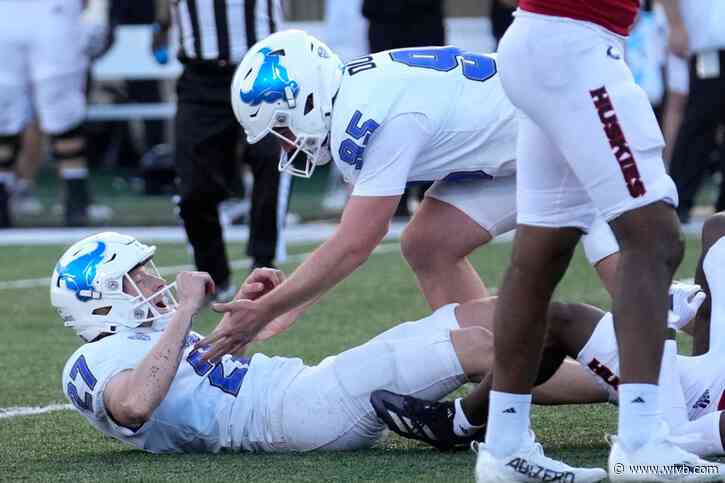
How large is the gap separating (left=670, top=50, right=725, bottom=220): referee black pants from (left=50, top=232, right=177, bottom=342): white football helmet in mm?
4997

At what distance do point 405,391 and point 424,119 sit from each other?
0.73 meters

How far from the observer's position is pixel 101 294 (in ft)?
14.5

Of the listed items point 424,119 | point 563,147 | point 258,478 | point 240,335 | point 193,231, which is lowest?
point 193,231

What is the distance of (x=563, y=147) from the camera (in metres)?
→ 3.47

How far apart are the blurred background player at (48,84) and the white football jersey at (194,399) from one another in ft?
21.7

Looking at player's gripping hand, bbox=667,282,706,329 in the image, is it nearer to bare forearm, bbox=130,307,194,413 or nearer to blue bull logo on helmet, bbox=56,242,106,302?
bare forearm, bbox=130,307,194,413

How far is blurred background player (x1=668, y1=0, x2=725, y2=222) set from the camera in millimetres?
8898

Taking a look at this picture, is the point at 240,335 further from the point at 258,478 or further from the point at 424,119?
the point at 424,119

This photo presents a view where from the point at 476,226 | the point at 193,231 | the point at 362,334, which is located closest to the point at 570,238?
the point at 476,226

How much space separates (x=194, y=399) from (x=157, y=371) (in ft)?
0.72

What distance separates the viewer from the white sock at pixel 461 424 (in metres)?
4.15

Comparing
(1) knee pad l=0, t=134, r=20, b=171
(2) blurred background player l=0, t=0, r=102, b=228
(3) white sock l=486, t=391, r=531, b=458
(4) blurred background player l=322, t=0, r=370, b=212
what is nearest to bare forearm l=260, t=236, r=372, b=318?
(3) white sock l=486, t=391, r=531, b=458

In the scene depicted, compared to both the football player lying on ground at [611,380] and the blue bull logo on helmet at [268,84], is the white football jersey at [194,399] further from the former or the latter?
the blue bull logo on helmet at [268,84]

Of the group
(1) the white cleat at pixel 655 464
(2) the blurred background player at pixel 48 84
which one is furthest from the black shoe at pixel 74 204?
(1) the white cleat at pixel 655 464
